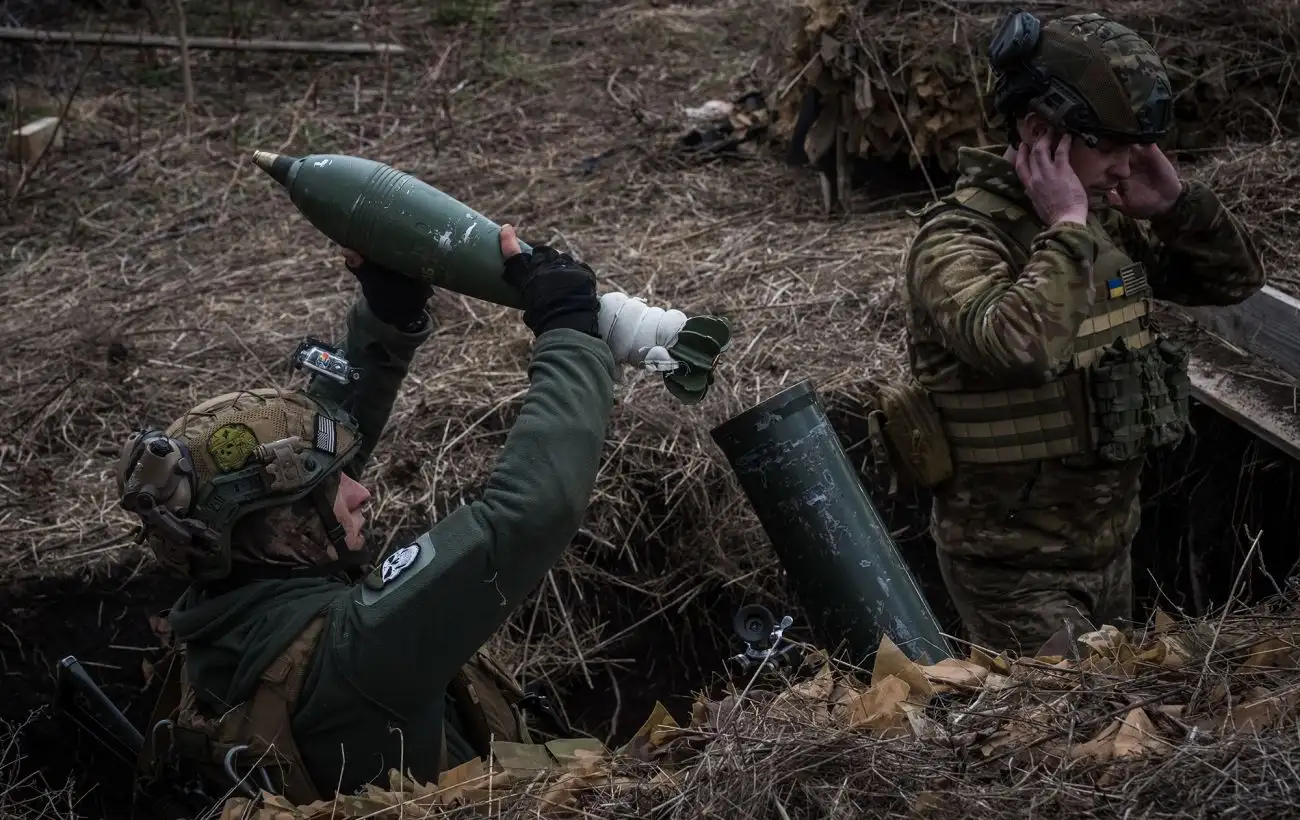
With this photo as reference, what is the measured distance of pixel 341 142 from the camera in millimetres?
8086

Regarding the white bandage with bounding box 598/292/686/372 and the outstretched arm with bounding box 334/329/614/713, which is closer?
the outstretched arm with bounding box 334/329/614/713

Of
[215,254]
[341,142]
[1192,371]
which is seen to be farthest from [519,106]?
[1192,371]

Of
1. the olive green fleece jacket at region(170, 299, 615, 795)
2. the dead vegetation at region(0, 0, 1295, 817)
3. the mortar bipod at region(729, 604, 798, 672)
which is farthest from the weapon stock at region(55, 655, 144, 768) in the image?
the mortar bipod at region(729, 604, 798, 672)

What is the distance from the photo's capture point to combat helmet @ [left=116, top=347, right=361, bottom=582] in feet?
8.84

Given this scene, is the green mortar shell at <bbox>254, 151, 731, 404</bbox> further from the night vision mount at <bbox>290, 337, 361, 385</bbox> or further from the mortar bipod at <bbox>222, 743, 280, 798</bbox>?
the mortar bipod at <bbox>222, 743, 280, 798</bbox>

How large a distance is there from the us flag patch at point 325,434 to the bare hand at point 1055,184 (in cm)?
177

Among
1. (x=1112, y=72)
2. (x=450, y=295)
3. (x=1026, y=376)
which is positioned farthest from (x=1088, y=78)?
(x=450, y=295)

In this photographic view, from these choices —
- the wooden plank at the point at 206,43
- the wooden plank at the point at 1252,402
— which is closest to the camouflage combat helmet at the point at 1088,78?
the wooden plank at the point at 1252,402

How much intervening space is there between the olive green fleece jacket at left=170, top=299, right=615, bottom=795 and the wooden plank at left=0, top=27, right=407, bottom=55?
6.95m

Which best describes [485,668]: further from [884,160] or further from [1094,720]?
[884,160]

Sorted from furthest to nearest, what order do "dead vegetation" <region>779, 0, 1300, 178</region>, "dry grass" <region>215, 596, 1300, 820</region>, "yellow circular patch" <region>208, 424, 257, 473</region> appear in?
"dead vegetation" <region>779, 0, 1300, 178</region>, "yellow circular patch" <region>208, 424, 257, 473</region>, "dry grass" <region>215, 596, 1300, 820</region>

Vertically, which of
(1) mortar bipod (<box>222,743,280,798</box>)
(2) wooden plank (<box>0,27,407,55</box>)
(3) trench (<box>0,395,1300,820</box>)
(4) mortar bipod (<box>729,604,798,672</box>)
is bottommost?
(3) trench (<box>0,395,1300,820</box>)

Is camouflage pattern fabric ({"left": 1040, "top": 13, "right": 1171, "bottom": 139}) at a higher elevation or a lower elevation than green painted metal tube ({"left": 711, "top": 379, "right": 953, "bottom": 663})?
higher

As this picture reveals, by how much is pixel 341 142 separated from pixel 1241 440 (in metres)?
5.40
